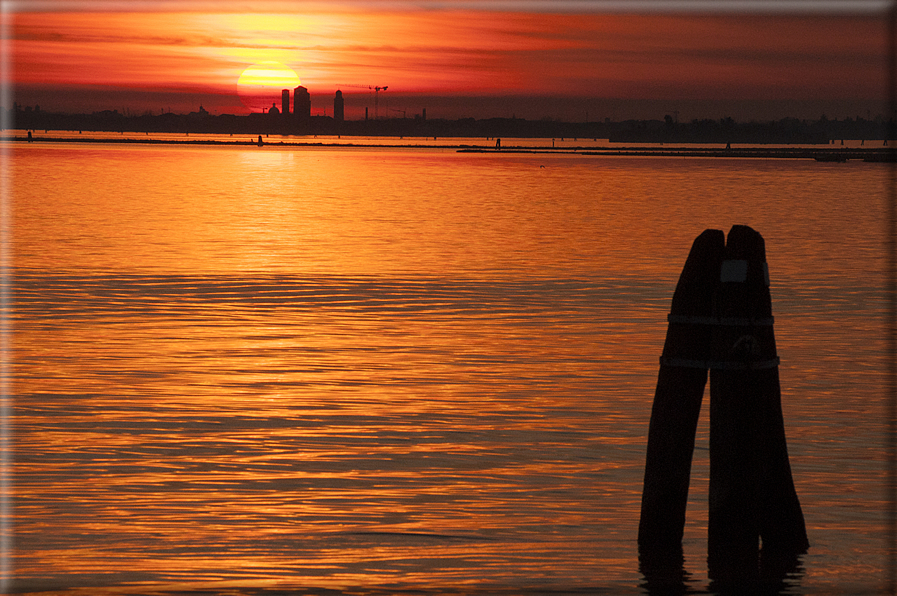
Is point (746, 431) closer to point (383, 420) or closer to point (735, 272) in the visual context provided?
point (735, 272)

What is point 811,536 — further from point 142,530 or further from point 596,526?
point 142,530

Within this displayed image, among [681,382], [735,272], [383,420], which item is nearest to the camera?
[735,272]

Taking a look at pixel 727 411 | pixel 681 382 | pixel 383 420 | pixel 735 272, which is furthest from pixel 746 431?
pixel 383 420

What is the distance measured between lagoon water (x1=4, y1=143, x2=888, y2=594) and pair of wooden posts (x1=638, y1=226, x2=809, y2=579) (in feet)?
1.37

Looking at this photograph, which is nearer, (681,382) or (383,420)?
(681,382)

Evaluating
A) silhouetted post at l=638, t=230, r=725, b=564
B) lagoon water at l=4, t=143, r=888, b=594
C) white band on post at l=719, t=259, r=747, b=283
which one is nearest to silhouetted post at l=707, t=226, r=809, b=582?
white band on post at l=719, t=259, r=747, b=283

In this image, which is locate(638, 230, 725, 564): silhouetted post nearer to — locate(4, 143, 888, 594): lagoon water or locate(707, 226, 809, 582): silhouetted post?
locate(707, 226, 809, 582): silhouetted post

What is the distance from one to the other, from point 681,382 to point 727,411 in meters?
0.47

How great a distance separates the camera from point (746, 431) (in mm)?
10328

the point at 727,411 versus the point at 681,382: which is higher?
the point at 681,382

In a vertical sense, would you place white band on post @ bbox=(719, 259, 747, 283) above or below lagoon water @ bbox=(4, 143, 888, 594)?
above

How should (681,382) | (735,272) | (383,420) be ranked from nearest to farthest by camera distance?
(735,272) → (681,382) → (383,420)

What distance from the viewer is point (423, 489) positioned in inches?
507

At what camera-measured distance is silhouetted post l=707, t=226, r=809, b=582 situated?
10.1 meters
